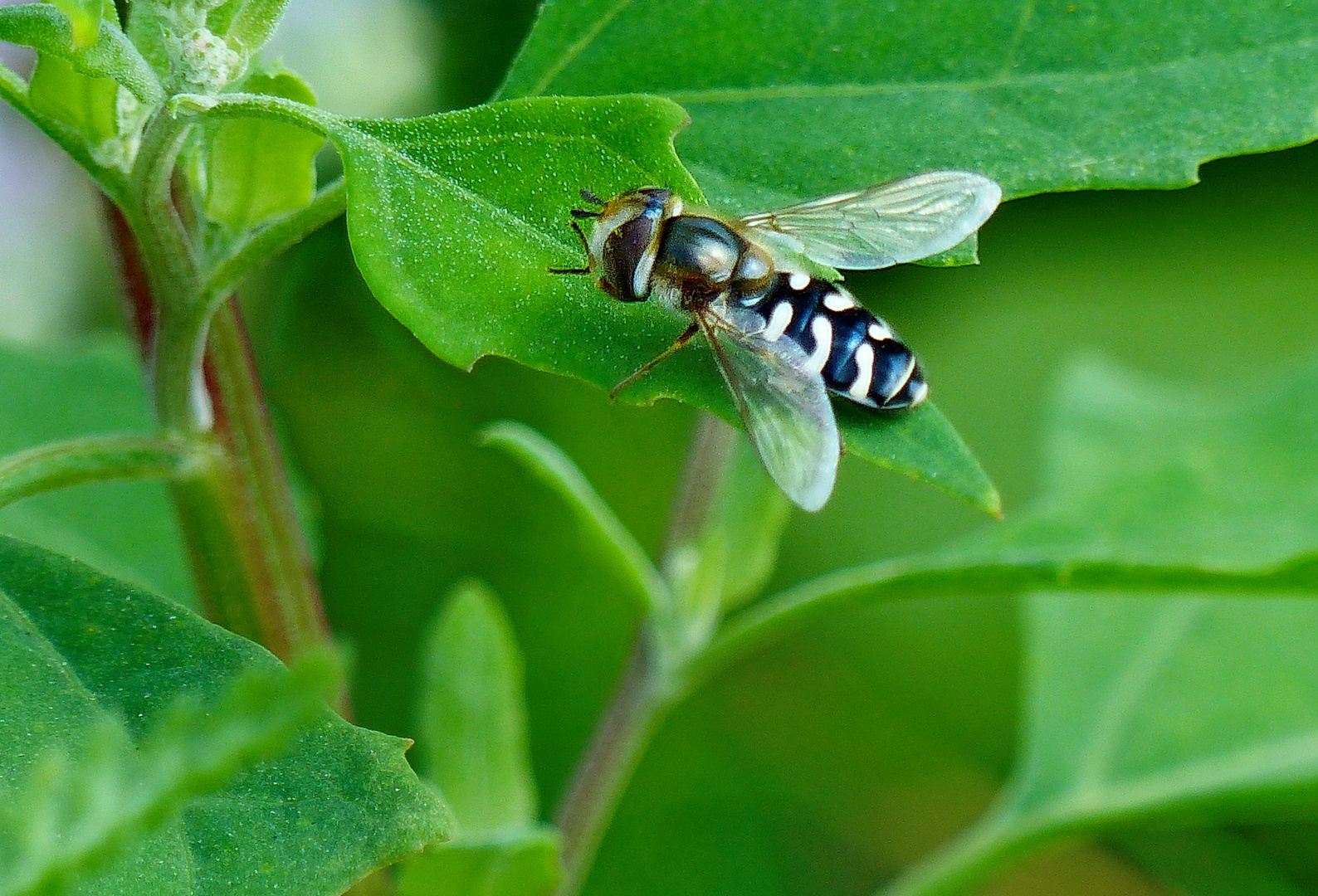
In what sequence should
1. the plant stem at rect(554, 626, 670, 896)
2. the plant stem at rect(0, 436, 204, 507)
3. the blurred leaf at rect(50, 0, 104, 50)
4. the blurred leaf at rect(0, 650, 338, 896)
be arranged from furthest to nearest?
the plant stem at rect(554, 626, 670, 896), the plant stem at rect(0, 436, 204, 507), the blurred leaf at rect(50, 0, 104, 50), the blurred leaf at rect(0, 650, 338, 896)

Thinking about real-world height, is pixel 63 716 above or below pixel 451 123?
below

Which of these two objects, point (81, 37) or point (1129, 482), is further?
point (1129, 482)

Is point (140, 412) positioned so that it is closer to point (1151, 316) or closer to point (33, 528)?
point (33, 528)

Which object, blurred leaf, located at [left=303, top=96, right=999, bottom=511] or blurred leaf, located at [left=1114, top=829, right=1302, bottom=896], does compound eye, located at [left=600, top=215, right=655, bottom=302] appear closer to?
blurred leaf, located at [left=303, top=96, right=999, bottom=511]

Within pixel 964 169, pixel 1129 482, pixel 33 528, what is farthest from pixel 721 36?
pixel 33 528

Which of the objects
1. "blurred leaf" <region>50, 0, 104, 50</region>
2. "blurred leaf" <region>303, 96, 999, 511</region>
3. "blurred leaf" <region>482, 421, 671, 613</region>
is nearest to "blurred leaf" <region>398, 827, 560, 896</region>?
"blurred leaf" <region>482, 421, 671, 613</region>
